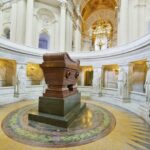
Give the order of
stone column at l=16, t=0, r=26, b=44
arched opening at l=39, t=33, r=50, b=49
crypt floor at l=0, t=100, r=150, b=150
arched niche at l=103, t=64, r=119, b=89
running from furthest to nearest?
arched opening at l=39, t=33, r=50, b=49 < stone column at l=16, t=0, r=26, b=44 < arched niche at l=103, t=64, r=119, b=89 < crypt floor at l=0, t=100, r=150, b=150

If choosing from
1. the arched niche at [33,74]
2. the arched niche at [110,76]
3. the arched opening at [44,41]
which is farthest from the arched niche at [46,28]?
the arched niche at [110,76]

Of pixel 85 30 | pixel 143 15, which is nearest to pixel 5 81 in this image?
pixel 143 15

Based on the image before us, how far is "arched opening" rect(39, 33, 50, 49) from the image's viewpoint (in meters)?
16.6

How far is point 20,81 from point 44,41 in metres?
8.51

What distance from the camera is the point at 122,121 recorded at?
18.1 feet

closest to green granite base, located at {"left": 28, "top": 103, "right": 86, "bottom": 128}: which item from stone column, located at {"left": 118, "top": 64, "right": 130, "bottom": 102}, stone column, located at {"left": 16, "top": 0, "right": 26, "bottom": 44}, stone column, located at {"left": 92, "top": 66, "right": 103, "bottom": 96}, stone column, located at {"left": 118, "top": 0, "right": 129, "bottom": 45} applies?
stone column, located at {"left": 118, "top": 64, "right": 130, "bottom": 102}

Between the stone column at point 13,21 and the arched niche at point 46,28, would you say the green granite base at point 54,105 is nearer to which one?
the stone column at point 13,21

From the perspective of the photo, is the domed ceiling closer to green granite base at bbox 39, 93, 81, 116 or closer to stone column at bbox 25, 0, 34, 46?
stone column at bbox 25, 0, 34, 46

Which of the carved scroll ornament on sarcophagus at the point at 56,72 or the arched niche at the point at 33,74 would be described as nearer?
the carved scroll ornament on sarcophagus at the point at 56,72

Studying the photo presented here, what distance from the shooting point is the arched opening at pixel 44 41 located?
1664 centimetres

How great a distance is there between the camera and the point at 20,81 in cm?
993

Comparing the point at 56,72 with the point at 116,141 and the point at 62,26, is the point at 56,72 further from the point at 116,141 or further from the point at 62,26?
the point at 62,26

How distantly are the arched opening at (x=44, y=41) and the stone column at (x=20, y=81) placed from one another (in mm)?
7001

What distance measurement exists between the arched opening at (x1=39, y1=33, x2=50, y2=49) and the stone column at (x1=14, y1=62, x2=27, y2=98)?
23.0 feet
